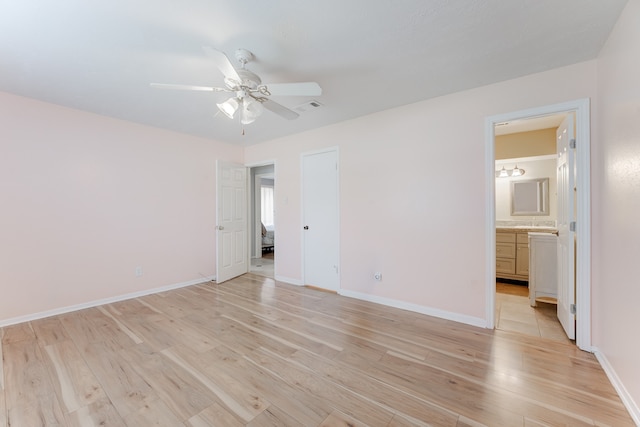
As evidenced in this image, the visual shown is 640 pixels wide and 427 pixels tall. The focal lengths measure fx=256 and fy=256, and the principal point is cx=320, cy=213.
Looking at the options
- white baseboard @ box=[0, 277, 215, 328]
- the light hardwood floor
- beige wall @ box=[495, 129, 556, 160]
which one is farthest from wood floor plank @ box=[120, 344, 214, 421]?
beige wall @ box=[495, 129, 556, 160]

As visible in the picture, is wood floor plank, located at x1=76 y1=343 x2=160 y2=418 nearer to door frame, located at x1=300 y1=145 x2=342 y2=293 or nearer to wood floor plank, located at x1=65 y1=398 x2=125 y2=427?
wood floor plank, located at x1=65 y1=398 x2=125 y2=427

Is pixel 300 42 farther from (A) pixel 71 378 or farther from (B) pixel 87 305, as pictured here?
(B) pixel 87 305

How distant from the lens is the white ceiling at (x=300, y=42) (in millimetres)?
1590

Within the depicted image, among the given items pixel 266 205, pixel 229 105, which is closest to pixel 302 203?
pixel 229 105

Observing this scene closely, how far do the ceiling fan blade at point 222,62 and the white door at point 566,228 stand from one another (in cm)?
285

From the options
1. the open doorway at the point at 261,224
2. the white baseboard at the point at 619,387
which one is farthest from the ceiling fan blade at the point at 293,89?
the open doorway at the point at 261,224

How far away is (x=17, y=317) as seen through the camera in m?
2.77

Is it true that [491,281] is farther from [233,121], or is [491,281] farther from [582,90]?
[233,121]

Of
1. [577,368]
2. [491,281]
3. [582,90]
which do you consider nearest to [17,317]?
[491,281]

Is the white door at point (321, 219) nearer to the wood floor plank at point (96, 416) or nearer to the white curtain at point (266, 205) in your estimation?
the wood floor plank at point (96, 416)

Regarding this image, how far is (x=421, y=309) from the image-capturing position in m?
2.94

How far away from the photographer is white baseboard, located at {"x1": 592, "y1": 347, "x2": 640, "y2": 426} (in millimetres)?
1427

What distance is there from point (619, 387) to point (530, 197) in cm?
363

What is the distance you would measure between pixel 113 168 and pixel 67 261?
4.14 ft
